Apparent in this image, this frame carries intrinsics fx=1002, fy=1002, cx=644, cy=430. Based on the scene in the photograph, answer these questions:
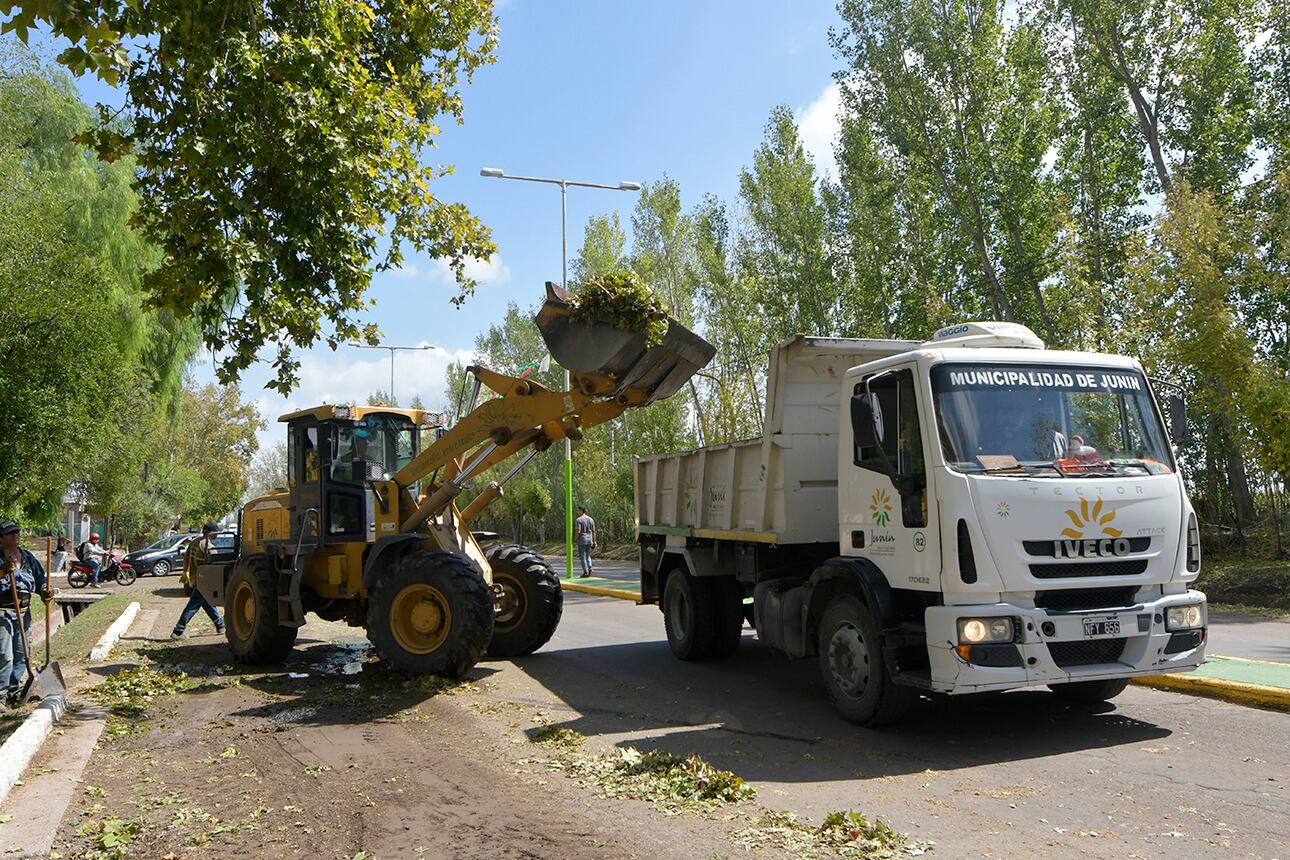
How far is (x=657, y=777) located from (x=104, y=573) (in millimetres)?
33258

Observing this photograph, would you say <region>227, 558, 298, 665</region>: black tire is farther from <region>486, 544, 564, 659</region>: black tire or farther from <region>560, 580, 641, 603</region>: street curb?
<region>560, 580, 641, 603</region>: street curb

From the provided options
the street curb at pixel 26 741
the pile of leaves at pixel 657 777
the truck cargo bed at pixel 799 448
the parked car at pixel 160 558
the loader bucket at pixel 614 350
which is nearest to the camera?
the pile of leaves at pixel 657 777

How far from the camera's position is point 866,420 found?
24.5 feet

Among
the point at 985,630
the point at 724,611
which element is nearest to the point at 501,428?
the point at 724,611

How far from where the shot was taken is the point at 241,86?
972 centimetres

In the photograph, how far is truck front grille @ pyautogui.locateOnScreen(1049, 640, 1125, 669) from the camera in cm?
677

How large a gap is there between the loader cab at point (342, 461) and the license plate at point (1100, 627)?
777 centimetres

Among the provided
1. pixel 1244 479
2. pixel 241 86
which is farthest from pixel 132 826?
pixel 1244 479

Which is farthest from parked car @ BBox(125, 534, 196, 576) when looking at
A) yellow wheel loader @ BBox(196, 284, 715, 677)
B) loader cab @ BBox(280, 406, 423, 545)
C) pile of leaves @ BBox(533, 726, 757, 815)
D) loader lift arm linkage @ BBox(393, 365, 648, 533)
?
pile of leaves @ BBox(533, 726, 757, 815)

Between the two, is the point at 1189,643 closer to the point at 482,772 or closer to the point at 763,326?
the point at 482,772

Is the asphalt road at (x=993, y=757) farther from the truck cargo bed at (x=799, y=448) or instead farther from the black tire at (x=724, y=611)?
the truck cargo bed at (x=799, y=448)

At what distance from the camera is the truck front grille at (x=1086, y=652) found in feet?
22.2

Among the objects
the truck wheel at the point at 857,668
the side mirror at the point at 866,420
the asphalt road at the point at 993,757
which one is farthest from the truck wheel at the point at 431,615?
the side mirror at the point at 866,420

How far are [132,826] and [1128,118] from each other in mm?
27745
